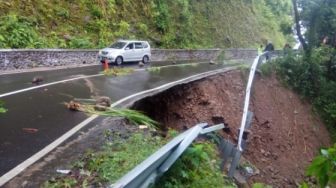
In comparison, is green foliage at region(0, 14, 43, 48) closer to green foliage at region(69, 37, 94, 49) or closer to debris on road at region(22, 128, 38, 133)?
green foliage at region(69, 37, 94, 49)

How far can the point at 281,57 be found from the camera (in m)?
24.4

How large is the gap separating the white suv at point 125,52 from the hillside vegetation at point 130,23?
5.30 ft

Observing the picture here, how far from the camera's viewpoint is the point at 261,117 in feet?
54.4

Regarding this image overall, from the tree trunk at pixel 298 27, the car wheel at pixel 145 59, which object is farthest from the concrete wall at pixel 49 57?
the tree trunk at pixel 298 27

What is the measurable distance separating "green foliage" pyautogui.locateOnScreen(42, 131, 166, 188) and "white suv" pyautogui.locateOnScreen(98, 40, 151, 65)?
1778 cm

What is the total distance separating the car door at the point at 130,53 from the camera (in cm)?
2662

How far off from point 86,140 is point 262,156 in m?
7.73

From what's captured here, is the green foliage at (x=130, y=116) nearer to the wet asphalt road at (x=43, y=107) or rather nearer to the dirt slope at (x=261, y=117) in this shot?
the wet asphalt road at (x=43, y=107)

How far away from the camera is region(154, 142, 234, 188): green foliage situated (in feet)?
17.4

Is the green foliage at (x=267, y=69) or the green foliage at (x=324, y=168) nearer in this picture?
the green foliage at (x=324, y=168)

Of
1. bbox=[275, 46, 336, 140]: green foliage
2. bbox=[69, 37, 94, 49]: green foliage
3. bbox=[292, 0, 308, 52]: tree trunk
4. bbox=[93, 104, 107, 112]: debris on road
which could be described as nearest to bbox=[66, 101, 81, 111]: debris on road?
bbox=[93, 104, 107, 112]: debris on road

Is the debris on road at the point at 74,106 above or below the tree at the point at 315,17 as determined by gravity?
below

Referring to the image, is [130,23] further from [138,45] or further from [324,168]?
[324,168]

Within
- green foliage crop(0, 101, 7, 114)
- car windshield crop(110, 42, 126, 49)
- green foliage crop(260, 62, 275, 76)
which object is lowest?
green foliage crop(260, 62, 275, 76)
